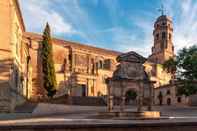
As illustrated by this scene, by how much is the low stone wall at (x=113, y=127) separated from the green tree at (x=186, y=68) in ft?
103

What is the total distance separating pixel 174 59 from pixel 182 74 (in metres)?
2.52

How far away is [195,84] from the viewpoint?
3866 cm

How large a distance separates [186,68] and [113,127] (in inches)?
1346

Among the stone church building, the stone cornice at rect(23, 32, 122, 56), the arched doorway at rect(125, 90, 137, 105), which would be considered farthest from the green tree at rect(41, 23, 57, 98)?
the arched doorway at rect(125, 90, 137, 105)

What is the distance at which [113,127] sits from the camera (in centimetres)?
741

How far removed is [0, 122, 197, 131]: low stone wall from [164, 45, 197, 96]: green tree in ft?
103

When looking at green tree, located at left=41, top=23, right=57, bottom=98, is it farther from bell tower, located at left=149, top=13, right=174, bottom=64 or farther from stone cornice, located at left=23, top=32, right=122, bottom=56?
bell tower, located at left=149, top=13, right=174, bottom=64

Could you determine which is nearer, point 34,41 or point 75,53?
point 34,41

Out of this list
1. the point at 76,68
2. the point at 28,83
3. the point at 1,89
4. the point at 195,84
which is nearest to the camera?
the point at 1,89

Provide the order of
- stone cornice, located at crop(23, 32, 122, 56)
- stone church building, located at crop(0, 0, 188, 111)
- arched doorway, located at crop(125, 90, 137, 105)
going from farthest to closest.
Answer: stone cornice, located at crop(23, 32, 122, 56)
stone church building, located at crop(0, 0, 188, 111)
arched doorway, located at crop(125, 90, 137, 105)

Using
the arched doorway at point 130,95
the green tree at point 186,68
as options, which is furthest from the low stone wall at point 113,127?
the green tree at point 186,68

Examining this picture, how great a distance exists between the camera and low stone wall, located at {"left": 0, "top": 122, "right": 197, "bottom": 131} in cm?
700

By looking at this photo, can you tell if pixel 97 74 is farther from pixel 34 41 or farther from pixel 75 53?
pixel 34 41

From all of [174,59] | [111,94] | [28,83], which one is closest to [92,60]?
[28,83]
